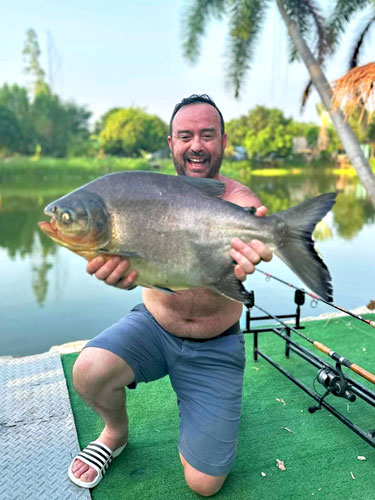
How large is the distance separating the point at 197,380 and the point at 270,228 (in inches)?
47.2

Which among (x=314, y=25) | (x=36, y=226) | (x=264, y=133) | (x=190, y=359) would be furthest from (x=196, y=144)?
(x=264, y=133)

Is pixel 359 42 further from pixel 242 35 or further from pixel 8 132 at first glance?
pixel 8 132

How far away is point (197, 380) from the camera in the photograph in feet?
8.30

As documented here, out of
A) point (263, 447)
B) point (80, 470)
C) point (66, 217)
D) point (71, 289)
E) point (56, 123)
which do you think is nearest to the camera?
point (66, 217)

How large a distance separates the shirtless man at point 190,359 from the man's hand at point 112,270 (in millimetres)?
688

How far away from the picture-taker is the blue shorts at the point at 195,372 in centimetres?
239

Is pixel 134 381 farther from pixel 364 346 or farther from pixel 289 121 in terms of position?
pixel 289 121

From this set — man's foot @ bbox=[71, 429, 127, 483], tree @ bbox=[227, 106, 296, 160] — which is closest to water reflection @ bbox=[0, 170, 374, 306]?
man's foot @ bbox=[71, 429, 127, 483]

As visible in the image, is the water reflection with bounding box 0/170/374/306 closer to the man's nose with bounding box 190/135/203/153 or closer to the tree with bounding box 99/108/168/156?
the man's nose with bounding box 190/135/203/153

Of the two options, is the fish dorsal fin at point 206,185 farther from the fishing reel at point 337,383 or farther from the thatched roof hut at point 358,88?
the thatched roof hut at point 358,88

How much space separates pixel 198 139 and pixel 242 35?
327 inches

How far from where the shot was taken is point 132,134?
53125 millimetres

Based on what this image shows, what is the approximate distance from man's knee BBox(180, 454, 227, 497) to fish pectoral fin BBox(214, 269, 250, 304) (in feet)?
3.66

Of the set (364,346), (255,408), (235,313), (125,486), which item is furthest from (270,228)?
(364,346)
